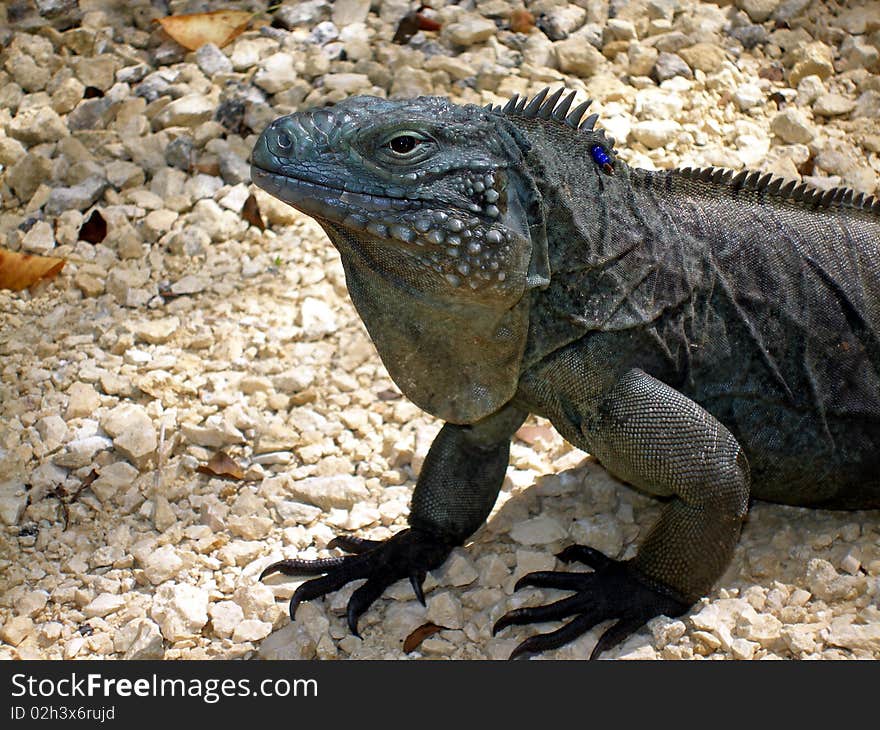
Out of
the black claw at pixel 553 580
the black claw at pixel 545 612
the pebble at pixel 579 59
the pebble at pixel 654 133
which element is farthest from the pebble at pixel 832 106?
the black claw at pixel 545 612

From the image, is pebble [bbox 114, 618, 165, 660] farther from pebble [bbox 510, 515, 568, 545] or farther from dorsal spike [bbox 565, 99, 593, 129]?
dorsal spike [bbox 565, 99, 593, 129]

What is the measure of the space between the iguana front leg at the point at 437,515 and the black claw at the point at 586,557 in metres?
0.40

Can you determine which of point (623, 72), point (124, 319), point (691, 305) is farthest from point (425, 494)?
point (623, 72)

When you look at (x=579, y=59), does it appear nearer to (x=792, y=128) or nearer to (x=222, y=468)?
(x=792, y=128)

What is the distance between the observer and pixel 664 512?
4.06 m

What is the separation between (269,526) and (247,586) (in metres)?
0.40

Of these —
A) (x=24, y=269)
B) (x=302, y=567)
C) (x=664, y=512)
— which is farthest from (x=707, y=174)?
(x=24, y=269)

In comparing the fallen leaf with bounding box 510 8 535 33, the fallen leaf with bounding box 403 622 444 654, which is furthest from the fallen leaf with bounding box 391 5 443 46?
the fallen leaf with bounding box 403 622 444 654

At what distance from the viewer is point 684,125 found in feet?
21.0

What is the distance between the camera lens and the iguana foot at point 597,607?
404cm

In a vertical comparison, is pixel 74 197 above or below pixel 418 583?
below

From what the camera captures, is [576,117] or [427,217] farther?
[576,117]

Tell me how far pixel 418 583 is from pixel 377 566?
182 mm

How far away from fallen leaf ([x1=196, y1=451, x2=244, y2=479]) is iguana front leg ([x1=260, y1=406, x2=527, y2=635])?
0.64 m
